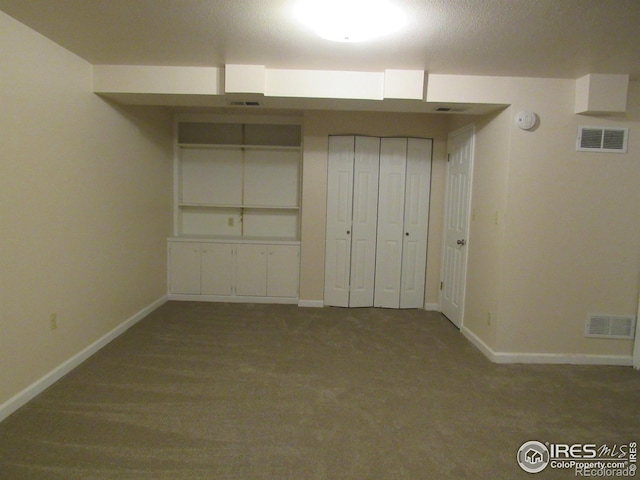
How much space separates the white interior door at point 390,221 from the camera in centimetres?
464

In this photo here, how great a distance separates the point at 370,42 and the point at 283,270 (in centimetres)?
293

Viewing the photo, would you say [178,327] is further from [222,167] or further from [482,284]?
[482,284]

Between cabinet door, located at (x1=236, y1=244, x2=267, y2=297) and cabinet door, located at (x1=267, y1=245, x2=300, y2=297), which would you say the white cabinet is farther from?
cabinet door, located at (x1=236, y1=244, x2=267, y2=297)

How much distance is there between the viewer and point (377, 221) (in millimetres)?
4707

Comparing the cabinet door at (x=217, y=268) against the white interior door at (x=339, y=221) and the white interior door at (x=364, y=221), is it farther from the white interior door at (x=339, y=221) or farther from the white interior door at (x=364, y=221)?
the white interior door at (x=364, y=221)

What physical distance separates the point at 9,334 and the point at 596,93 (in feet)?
14.2

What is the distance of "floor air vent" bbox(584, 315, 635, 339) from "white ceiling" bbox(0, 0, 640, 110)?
1.92m

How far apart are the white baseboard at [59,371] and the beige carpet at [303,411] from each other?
6cm

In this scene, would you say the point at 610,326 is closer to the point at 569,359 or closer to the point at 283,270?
the point at 569,359

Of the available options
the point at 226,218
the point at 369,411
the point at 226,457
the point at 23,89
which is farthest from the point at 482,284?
the point at 23,89

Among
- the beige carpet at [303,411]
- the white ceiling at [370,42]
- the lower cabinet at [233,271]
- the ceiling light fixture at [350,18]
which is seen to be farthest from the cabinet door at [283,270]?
the ceiling light fixture at [350,18]

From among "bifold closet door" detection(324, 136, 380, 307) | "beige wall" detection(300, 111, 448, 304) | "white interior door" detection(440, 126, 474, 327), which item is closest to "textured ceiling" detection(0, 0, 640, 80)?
"white interior door" detection(440, 126, 474, 327)

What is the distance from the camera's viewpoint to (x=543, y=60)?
2.73m

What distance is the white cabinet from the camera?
463cm
